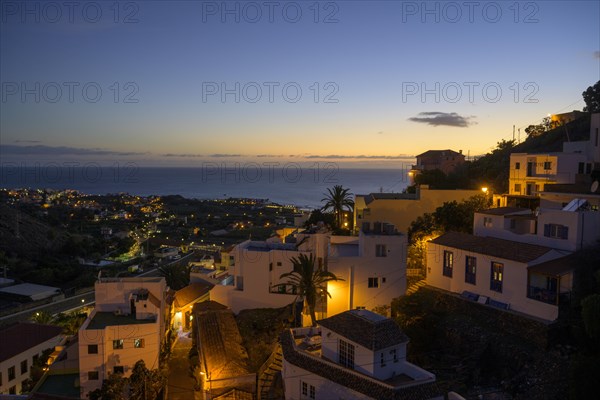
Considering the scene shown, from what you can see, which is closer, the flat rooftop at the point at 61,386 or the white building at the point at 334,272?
the flat rooftop at the point at 61,386

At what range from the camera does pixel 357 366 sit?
13047 millimetres

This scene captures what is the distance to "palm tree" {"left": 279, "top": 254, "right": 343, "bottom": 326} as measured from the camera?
18.0 meters

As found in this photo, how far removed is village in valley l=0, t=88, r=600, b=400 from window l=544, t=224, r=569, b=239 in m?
0.04

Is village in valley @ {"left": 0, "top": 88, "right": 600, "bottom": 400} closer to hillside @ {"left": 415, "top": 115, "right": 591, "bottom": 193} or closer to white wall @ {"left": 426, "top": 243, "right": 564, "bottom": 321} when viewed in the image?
white wall @ {"left": 426, "top": 243, "right": 564, "bottom": 321}

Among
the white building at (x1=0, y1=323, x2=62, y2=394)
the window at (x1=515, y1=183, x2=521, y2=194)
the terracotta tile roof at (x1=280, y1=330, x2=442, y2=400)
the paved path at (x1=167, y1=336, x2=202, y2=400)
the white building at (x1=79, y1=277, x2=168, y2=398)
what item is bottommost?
the white building at (x1=0, y1=323, x2=62, y2=394)

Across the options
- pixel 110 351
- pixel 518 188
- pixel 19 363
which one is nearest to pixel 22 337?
pixel 19 363

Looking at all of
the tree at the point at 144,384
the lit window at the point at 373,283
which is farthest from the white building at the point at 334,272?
the tree at the point at 144,384

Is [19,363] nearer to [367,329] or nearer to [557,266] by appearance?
[367,329]

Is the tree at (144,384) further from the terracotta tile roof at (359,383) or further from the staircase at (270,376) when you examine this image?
the terracotta tile roof at (359,383)

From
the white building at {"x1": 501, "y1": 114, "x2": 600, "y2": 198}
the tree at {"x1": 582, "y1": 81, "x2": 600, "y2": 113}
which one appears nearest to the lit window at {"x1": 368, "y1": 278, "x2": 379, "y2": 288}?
the white building at {"x1": 501, "y1": 114, "x2": 600, "y2": 198}

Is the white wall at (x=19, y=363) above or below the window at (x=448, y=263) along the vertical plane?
below

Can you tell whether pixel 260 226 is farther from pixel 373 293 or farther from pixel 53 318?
pixel 373 293

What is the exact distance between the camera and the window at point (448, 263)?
764 inches

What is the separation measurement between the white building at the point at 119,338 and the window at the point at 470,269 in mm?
12754
